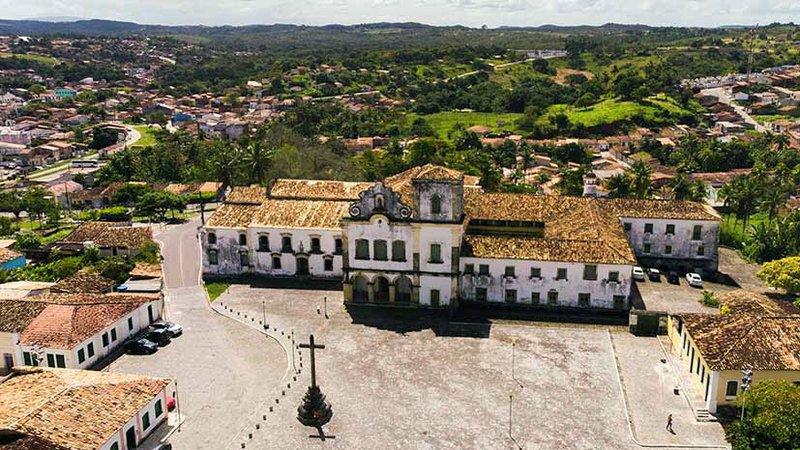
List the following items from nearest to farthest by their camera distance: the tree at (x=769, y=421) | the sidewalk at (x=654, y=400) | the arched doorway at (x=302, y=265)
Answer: the tree at (x=769, y=421)
the sidewalk at (x=654, y=400)
the arched doorway at (x=302, y=265)

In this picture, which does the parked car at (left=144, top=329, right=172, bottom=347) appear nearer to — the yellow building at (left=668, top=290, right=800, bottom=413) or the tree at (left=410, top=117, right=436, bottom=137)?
the yellow building at (left=668, top=290, right=800, bottom=413)

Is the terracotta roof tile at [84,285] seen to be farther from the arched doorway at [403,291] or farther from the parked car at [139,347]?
the arched doorway at [403,291]

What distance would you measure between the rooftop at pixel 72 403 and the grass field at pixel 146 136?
123 m

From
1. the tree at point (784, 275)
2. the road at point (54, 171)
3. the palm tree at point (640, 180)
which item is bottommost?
the road at point (54, 171)

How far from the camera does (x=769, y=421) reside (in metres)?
30.6

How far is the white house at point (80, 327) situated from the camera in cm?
4084

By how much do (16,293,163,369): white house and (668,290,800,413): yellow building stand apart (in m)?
35.6

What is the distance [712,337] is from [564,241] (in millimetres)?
13930

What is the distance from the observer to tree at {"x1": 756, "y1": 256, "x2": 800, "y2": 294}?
170 feet

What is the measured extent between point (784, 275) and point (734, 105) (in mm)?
126487

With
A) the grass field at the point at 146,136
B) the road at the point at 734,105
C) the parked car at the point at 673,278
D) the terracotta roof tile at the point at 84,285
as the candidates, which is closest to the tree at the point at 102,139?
the grass field at the point at 146,136

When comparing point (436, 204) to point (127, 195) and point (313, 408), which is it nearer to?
point (313, 408)

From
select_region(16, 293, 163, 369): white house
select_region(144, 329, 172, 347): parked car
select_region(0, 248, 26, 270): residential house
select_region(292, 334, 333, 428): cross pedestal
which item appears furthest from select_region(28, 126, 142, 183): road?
select_region(292, 334, 333, 428): cross pedestal

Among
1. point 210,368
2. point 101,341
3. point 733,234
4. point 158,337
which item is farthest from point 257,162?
point 733,234
